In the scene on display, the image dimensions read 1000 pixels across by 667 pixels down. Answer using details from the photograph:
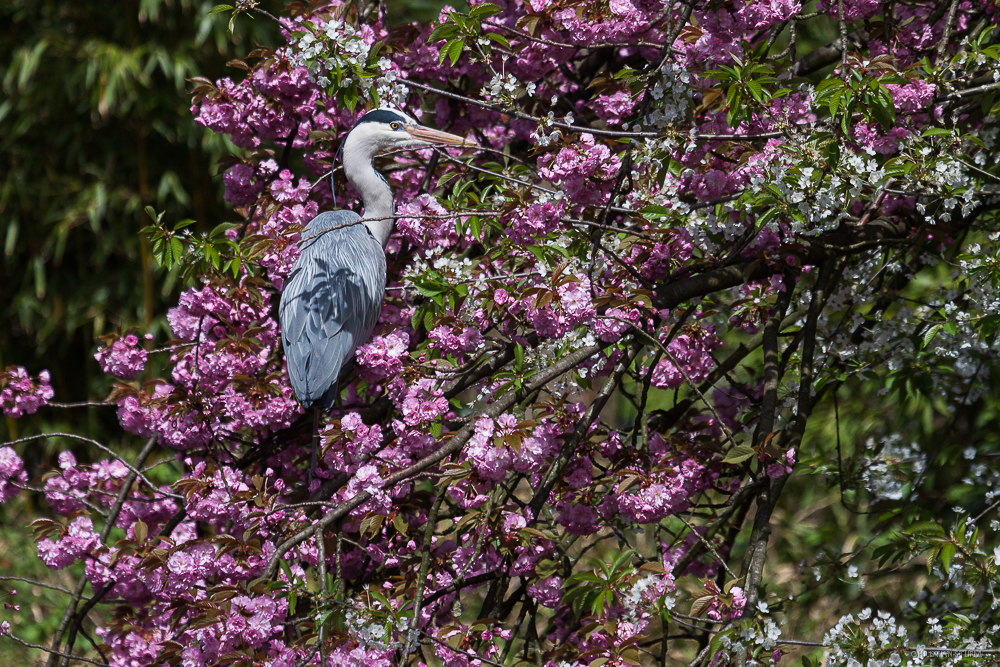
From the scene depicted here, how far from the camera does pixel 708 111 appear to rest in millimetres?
1758

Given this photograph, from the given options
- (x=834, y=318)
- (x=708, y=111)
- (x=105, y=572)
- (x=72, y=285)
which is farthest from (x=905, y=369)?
(x=72, y=285)

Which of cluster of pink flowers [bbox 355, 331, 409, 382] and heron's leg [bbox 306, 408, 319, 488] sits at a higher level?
cluster of pink flowers [bbox 355, 331, 409, 382]

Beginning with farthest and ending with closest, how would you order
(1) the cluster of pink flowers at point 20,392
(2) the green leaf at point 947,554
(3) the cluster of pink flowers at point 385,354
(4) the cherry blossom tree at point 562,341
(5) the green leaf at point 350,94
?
(1) the cluster of pink flowers at point 20,392 < (3) the cluster of pink flowers at point 385,354 < (5) the green leaf at point 350,94 < (4) the cherry blossom tree at point 562,341 < (2) the green leaf at point 947,554

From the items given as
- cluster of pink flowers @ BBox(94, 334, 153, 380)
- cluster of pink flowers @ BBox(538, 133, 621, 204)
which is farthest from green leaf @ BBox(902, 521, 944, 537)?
cluster of pink flowers @ BBox(94, 334, 153, 380)

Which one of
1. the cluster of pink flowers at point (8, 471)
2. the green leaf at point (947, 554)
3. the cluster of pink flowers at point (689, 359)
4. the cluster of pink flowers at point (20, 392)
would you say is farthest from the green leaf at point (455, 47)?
the cluster of pink flowers at point (8, 471)

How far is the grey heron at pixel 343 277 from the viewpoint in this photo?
1830 millimetres

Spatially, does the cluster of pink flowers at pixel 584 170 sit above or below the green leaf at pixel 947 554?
above

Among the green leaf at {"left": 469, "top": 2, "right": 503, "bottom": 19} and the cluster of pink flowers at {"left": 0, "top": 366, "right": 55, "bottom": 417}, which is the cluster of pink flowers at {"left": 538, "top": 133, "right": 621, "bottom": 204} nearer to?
the green leaf at {"left": 469, "top": 2, "right": 503, "bottom": 19}

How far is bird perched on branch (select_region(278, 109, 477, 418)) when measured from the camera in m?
1.83

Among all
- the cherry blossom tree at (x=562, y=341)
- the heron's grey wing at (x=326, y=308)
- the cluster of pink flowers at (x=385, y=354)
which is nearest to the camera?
the cherry blossom tree at (x=562, y=341)

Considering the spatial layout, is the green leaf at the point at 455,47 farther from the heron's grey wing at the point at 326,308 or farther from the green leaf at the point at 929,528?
the green leaf at the point at 929,528

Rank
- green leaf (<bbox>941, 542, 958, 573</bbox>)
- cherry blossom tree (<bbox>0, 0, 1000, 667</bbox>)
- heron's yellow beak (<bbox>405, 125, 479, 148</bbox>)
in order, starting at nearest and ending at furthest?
1. green leaf (<bbox>941, 542, 958, 573</bbox>)
2. cherry blossom tree (<bbox>0, 0, 1000, 667</bbox>)
3. heron's yellow beak (<bbox>405, 125, 479, 148</bbox>)

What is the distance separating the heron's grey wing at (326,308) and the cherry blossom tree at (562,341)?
0.06 metres

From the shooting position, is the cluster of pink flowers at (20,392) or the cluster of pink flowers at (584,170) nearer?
the cluster of pink flowers at (584,170)
